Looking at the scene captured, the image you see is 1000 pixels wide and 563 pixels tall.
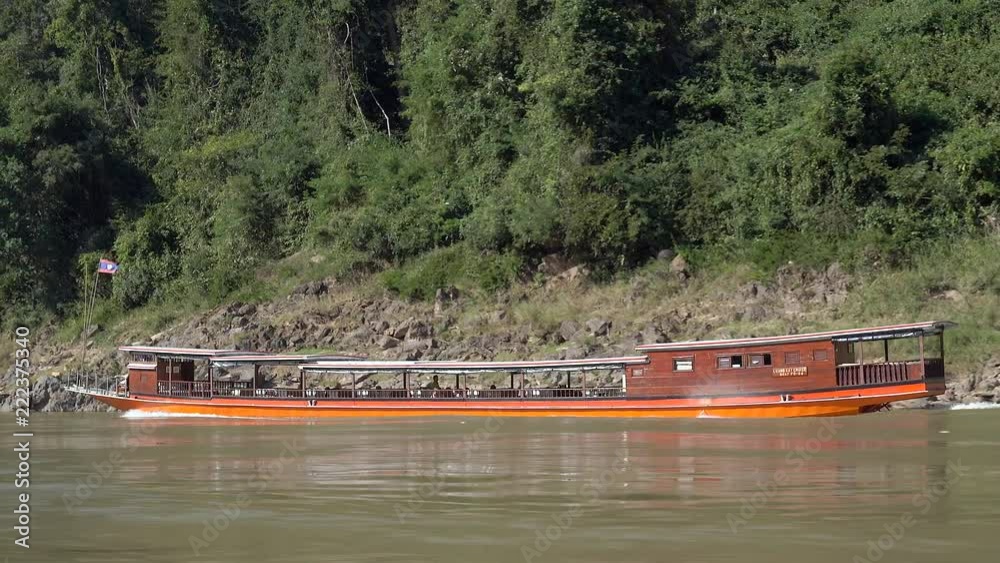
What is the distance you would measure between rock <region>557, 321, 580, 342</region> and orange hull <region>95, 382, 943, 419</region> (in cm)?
516

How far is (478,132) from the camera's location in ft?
141

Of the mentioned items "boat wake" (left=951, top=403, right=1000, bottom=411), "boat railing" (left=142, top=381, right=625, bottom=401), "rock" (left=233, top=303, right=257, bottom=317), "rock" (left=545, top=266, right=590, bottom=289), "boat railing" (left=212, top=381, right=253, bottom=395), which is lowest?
"boat wake" (left=951, top=403, right=1000, bottom=411)

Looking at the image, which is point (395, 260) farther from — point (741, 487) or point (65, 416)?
point (741, 487)

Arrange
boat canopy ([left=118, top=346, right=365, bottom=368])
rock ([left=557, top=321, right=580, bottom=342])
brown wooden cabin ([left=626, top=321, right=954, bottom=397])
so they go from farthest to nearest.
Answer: rock ([left=557, top=321, right=580, bottom=342]) → boat canopy ([left=118, top=346, right=365, bottom=368]) → brown wooden cabin ([left=626, top=321, right=954, bottom=397])

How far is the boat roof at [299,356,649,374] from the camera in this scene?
92.7 ft

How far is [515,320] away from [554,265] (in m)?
2.79

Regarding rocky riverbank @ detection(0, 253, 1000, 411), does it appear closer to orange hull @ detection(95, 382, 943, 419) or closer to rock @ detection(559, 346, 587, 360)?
rock @ detection(559, 346, 587, 360)

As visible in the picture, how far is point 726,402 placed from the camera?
27125 millimetres

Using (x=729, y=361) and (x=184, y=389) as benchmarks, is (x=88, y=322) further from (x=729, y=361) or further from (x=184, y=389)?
(x=729, y=361)

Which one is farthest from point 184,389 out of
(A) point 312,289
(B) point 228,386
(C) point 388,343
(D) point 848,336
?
(D) point 848,336

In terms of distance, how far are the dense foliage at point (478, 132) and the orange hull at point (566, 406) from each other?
818 centimetres

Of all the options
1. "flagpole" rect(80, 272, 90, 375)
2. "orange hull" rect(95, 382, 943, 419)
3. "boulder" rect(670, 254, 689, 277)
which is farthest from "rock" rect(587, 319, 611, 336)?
"flagpole" rect(80, 272, 90, 375)

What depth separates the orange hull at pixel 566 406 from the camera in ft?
84.8

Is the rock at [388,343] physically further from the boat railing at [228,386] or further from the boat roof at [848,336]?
the boat roof at [848,336]
